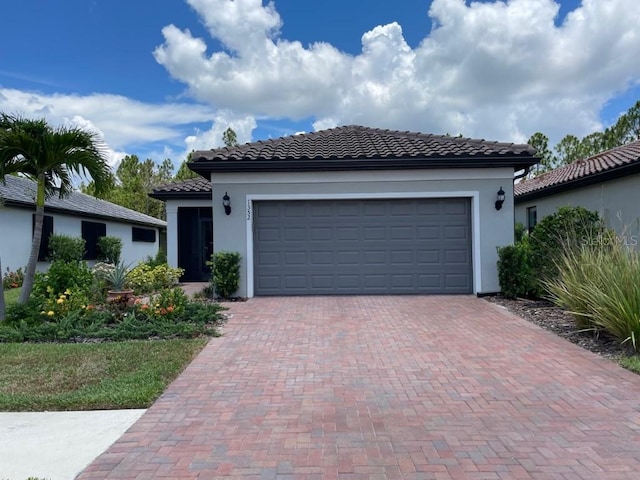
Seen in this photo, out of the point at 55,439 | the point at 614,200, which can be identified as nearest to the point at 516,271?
the point at 614,200

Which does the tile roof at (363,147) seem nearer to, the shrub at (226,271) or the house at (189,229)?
the shrub at (226,271)

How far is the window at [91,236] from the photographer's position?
65.0ft

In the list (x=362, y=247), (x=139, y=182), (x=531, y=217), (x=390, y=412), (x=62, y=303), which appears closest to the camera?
(x=390, y=412)

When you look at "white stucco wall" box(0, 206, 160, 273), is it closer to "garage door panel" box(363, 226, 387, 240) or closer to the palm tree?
the palm tree

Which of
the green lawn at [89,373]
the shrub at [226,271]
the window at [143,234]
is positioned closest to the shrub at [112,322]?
the green lawn at [89,373]

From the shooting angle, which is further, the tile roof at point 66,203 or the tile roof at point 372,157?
the tile roof at point 66,203

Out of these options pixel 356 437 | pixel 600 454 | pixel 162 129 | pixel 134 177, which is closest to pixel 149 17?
pixel 162 129

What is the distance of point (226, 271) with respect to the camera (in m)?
10.7

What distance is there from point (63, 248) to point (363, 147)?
12.8m

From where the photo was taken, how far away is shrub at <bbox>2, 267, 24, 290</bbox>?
14508 millimetres

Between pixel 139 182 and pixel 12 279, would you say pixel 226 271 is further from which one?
pixel 139 182

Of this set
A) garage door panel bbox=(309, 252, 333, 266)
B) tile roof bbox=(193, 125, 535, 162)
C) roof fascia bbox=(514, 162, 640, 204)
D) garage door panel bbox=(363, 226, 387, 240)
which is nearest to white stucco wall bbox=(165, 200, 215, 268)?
tile roof bbox=(193, 125, 535, 162)

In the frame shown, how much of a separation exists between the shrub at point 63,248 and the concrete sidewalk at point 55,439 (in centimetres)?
1439

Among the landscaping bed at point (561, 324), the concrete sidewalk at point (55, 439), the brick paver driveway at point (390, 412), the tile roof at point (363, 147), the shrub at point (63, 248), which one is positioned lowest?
the concrete sidewalk at point (55, 439)
